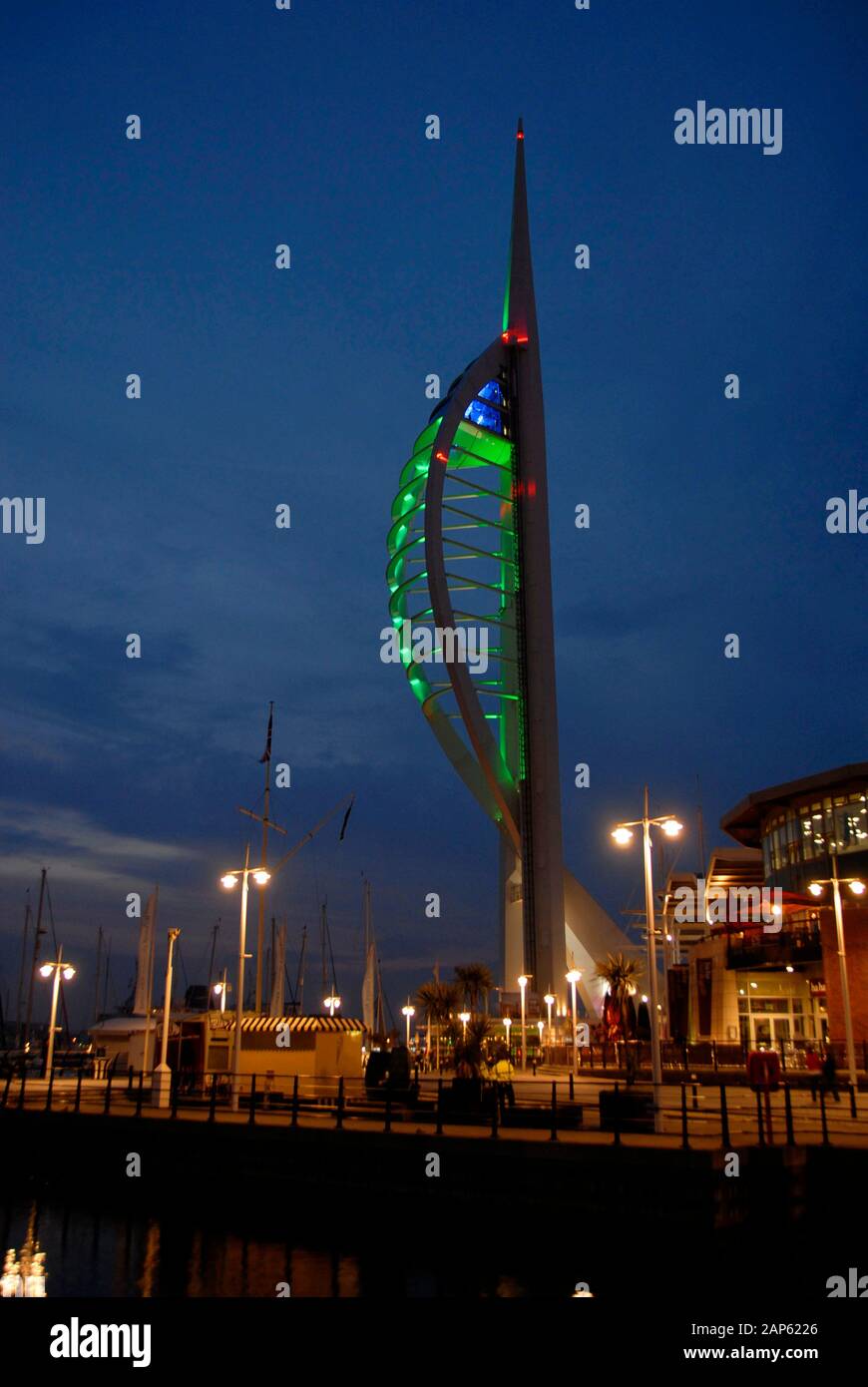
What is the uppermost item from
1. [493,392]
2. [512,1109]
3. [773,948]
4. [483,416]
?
[493,392]

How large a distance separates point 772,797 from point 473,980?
17044mm

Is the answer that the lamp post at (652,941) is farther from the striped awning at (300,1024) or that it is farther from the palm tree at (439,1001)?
the palm tree at (439,1001)

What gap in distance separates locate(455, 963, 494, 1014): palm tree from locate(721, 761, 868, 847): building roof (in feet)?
51.7

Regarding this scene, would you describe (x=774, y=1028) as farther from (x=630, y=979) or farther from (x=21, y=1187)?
(x=21, y=1187)

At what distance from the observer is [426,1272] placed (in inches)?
679

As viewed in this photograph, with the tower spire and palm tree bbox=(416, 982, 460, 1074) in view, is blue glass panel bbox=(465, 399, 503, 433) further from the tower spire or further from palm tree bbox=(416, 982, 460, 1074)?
palm tree bbox=(416, 982, 460, 1074)

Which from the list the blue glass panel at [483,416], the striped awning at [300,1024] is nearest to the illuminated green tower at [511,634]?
the blue glass panel at [483,416]

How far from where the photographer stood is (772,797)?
183ft

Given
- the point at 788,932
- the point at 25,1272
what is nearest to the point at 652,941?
the point at 25,1272

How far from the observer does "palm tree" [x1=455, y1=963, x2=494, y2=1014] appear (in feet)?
182

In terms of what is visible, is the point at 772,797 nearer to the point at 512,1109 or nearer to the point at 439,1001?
the point at 439,1001

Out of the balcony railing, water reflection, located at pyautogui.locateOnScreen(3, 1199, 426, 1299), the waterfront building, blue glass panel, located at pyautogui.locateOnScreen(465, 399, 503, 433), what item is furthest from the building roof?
water reflection, located at pyautogui.locateOnScreen(3, 1199, 426, 1299)
